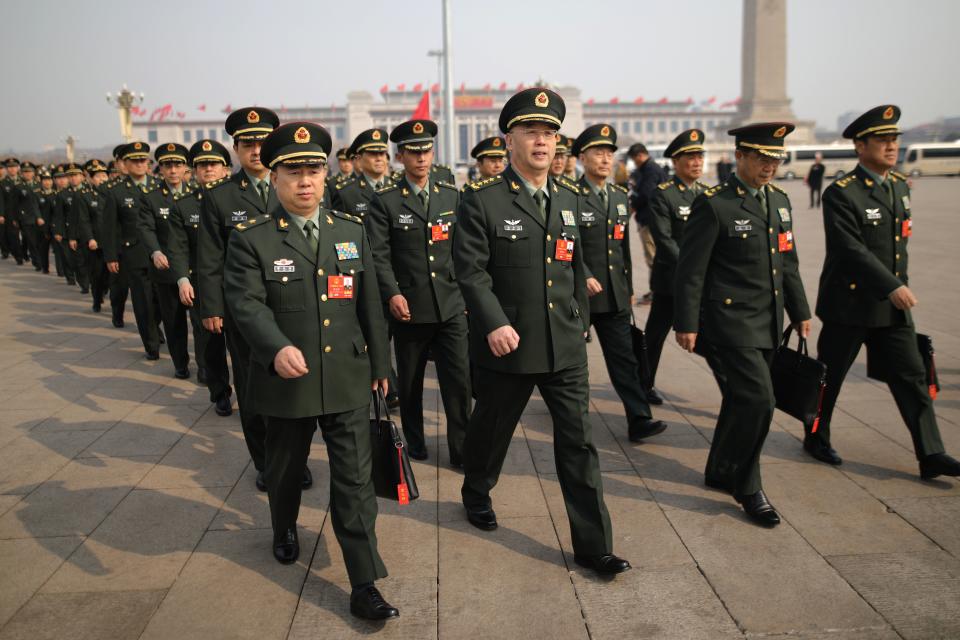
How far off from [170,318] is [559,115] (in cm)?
500

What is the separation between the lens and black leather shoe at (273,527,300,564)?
375 centimetres

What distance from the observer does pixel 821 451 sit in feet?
16.3

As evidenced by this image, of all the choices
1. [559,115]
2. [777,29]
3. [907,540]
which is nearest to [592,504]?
[907,540]

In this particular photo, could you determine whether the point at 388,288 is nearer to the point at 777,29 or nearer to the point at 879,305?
the point at 879,305

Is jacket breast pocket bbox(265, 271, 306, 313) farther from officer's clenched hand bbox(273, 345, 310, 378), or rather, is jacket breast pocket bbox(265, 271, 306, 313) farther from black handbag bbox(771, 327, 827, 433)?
A: black handbag bbox(771, 327, 827, 433)

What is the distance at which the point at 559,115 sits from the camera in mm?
3762

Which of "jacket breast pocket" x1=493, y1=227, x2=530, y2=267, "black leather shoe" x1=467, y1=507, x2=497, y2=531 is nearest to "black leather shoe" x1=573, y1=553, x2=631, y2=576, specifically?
"black leather shoe" x1=467, y1=507, x2=497, y2=531

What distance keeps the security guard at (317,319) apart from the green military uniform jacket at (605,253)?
2448mm

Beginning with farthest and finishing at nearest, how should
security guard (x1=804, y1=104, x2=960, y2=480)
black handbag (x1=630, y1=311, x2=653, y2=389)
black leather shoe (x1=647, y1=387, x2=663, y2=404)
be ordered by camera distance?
black leather shoe (x1=647, y1=387, x2=663, y2=404)
black handbag (x1=630, y1=311, x2=653, y2=389)
security guard (x1=804, y1=104, x2=960, y2=480)

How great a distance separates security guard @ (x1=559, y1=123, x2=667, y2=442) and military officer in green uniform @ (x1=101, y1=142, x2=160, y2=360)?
4.83 m

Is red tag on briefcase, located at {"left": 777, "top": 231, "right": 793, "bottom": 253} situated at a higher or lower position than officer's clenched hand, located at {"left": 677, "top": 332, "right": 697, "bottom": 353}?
higher

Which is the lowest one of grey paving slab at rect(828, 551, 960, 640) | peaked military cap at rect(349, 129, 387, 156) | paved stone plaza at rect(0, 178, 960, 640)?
paved stone plaza at rect(0, 178, 960, 640)

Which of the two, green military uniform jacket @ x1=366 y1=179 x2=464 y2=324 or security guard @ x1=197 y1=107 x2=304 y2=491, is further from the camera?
green military uniform jacket @ x1=366 y1=179 x2=464 y2=324

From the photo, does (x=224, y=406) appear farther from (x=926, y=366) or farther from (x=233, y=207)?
(x=926, y=366)
